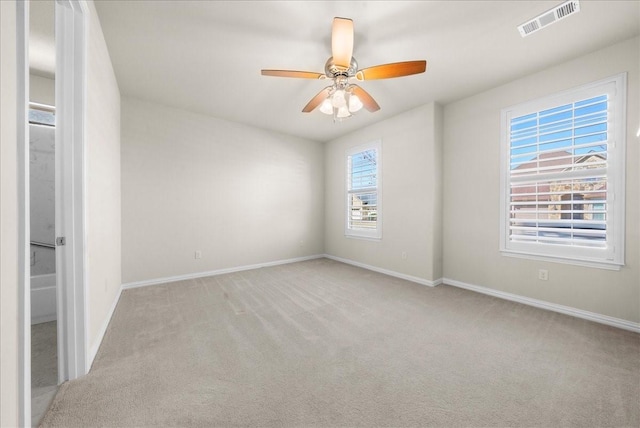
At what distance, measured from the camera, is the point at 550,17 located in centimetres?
197

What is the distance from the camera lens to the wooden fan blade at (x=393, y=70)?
194 centimetres

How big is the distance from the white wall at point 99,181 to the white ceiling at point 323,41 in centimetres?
29

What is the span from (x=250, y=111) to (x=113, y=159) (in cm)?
189

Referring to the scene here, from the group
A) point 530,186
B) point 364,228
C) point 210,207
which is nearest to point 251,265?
point 210,207

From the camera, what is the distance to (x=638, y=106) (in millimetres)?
2207

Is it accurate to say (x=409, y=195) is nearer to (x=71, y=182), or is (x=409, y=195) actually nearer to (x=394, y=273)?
(x=394, y=273)

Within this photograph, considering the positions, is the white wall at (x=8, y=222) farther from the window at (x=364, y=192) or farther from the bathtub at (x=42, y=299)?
the window at (x=364, y=192)

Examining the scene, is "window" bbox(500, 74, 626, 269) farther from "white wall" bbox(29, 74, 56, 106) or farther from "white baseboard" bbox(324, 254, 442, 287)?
"white wall" bbox(29, 74, 56, 106)

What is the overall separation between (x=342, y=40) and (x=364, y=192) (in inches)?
120

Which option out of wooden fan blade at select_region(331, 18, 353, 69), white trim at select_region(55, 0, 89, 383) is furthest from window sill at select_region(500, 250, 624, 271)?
white trim at select_region(55, 0, 89, 383)

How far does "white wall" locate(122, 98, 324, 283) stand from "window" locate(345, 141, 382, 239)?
0.90 m

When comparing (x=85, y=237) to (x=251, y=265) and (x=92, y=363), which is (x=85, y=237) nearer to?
(x=92, y=363)

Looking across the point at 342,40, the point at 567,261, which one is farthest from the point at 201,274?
the point at 567,261

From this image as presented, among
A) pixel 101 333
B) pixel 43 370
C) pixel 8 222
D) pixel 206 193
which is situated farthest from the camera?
pixel 206 193
